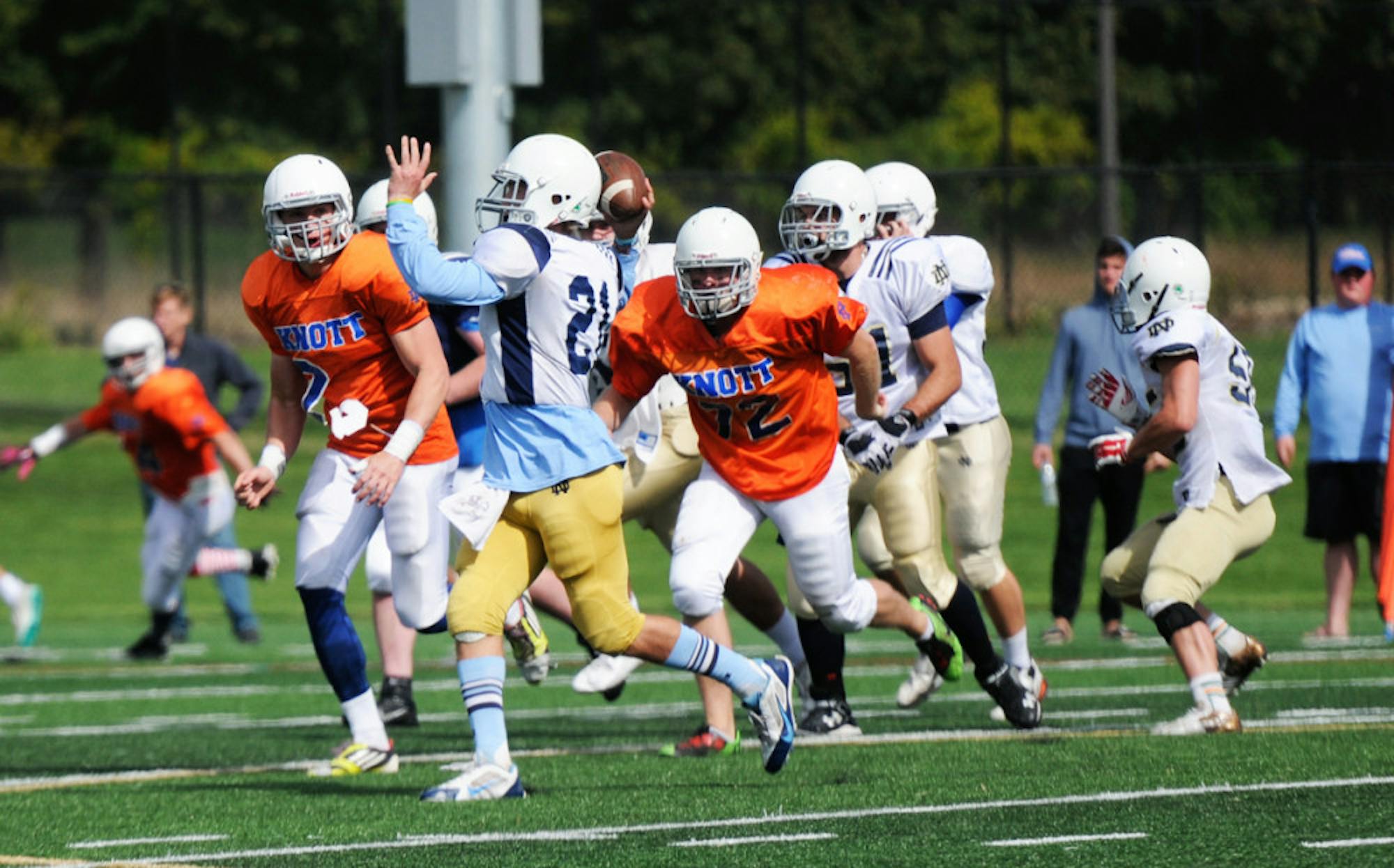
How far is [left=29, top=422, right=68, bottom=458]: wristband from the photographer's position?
1110 centimetres

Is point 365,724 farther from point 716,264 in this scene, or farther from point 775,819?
point 716,264

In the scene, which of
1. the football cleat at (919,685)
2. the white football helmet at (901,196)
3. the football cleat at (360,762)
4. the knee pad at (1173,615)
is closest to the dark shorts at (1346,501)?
the football cleat at (919,685)

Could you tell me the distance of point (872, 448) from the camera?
718cm

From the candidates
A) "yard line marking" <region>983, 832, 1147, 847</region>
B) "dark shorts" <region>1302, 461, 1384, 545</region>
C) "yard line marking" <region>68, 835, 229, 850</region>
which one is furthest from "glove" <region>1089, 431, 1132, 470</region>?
"dark shorts" <region>1302, 461, 1384, 545</region>

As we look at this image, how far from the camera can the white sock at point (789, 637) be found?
775 cm

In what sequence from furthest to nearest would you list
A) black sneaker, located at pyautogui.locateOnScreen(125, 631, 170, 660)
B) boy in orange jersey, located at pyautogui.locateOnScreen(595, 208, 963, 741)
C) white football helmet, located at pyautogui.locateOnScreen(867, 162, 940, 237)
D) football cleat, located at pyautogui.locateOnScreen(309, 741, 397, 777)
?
black sneaker, located at pyautogui.locateOnScreen(125, 631, 170, 660)
white football helmet, located at pyautogui.locateOnScreen(867, 162, 940, 237)
football cleat, located at pyautogui.locateOnScreen(309, 741, 397, 777)
boy in orange jersey, located at pyautogui.locateOnScreen(595, 208, 963, 741)

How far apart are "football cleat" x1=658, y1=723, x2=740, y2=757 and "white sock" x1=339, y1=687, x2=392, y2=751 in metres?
0.89

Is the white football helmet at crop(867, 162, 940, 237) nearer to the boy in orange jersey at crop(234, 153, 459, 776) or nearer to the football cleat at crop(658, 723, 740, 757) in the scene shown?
the boy in orange jersey at crop(234, 153, 459, 776)

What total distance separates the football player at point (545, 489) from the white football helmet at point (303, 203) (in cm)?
42

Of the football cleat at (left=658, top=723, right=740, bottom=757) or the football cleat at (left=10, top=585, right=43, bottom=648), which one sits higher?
the football cleat at (left=658, top=723, right=740, bottom=757)

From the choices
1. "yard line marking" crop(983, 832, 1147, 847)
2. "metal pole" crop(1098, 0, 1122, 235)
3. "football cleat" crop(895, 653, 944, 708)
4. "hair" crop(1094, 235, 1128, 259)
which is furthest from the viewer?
"metal pole" crop(1098, 0, 1122, 235)

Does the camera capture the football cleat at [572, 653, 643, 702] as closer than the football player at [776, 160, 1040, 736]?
No

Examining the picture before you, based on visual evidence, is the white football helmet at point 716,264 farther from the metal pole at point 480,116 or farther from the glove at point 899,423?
the metal pole at point 480,116

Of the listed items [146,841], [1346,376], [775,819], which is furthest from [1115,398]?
[1346,376]
